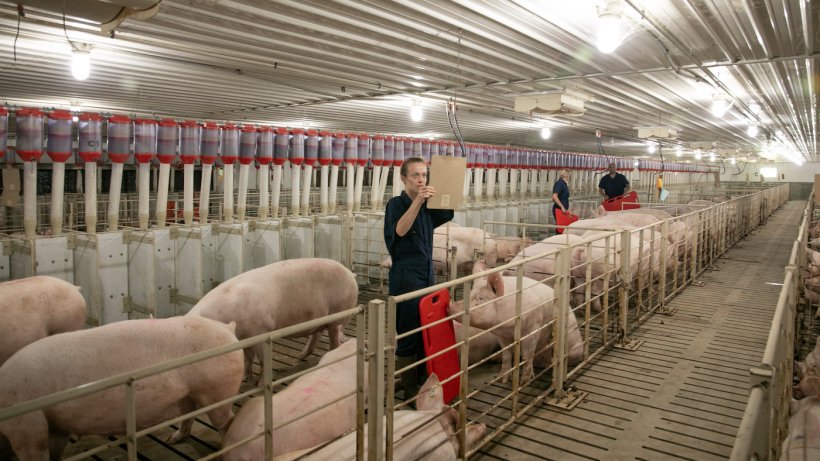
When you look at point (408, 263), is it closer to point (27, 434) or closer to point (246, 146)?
point (27, 434)

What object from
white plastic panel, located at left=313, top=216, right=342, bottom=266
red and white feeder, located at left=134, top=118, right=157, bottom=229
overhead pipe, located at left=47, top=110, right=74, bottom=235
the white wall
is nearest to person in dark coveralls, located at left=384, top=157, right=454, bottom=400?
red and white feeder, located at left=134, top=118, right=157, bottom=229

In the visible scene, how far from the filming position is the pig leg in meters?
2.86

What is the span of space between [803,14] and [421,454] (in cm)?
452

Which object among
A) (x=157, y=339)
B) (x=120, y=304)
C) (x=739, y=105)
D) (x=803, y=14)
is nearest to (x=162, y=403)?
(x=157, y=339)

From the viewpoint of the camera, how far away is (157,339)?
3.38 m

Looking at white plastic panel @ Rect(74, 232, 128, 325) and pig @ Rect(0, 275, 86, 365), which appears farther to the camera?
white plastic panel @ Rect(74, 232, 128, 325)

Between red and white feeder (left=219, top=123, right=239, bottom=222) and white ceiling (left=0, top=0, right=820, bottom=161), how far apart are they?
698 millimetres

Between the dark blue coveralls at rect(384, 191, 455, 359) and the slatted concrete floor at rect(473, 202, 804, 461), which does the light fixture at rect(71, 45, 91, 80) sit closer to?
the dark blue coveralls at rect(384, 191, 455, 359)

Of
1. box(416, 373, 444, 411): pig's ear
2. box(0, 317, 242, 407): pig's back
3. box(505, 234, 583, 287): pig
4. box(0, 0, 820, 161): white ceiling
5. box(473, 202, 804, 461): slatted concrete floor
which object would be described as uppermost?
box(0, 0, 820, 161): white ceiling

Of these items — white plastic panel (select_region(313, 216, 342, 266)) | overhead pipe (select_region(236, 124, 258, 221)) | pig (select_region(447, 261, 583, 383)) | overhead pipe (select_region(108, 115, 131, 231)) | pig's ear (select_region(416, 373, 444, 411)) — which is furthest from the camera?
white plastic panel (select_region(313, 216, 342, 266))

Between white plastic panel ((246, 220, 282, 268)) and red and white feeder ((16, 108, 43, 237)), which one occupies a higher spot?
red and white feeder ((16, 108, 43, 237))

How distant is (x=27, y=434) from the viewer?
287cm

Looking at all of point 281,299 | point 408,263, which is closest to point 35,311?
point 281,299

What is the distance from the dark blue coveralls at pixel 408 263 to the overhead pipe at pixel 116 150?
11.3 feet
